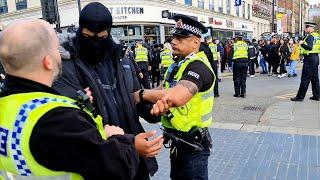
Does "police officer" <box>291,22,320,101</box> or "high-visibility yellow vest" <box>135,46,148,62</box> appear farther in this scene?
"high-visibility yellow vest" <box>135,46,148,62</box>

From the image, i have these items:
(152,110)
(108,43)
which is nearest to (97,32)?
(108,43)

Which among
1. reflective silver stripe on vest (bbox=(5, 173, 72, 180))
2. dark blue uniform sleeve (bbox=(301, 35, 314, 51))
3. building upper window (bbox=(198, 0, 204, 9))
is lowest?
reflective silver stripe on vest (bbox=(5, 173, 72, 180))

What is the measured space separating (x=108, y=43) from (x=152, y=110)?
1.80ft

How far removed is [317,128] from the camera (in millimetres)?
6578

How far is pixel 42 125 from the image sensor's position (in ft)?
4.64

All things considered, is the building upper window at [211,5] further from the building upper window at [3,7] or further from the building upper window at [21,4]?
the building upper window at [3,7]

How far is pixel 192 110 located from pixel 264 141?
133 inches

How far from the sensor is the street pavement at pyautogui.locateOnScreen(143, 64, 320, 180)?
4.71m

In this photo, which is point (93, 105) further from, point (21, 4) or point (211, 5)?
point (211, 5)

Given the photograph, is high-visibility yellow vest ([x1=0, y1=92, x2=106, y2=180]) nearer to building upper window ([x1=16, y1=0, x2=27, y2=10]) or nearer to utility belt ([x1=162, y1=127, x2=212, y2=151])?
utility belt ([x1=162, y1=127, x2=212, y2=151])

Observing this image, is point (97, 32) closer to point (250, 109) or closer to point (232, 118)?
point (232, 118)

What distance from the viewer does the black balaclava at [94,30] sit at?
2.21 metres

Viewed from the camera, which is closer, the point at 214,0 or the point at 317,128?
the point at 317,128

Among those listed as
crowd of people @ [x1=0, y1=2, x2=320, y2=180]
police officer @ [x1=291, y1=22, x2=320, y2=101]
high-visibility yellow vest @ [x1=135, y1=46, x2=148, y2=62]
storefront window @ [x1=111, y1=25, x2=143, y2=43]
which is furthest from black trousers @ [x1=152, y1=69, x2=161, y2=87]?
crowd of people @ [x1=0, y1=2, x2=320, y2=180]
